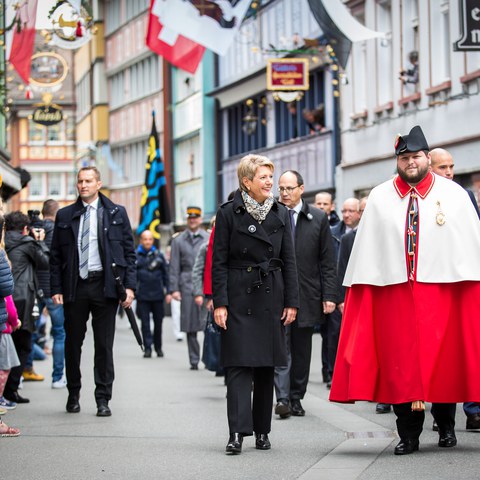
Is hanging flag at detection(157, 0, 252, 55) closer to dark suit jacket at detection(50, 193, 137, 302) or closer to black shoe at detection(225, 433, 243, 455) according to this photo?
dark suit jacket at detection(50, 193, 137, 302)

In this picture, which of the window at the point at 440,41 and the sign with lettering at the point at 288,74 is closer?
the window at the point at 440,41

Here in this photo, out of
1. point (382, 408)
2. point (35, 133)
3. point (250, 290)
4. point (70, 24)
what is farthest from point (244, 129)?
point (35, 133)

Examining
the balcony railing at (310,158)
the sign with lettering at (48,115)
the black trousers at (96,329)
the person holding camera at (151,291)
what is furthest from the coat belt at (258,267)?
the sign with lettering at (48,115)

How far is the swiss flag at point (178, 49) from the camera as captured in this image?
22.8 meters

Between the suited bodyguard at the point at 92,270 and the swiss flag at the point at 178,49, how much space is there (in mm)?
10193

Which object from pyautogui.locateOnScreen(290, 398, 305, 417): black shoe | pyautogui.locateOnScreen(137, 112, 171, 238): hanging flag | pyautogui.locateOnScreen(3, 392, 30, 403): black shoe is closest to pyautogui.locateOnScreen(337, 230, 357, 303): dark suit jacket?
pyautogui.locateOnScreen(290, 398, 305, 417): black shoe

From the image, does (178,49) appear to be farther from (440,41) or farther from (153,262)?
(440,41)

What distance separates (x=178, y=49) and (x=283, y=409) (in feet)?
38.9

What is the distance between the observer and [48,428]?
456 inches

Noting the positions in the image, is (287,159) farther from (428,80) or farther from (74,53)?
(74,53)

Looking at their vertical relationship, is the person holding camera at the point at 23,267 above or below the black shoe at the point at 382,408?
above

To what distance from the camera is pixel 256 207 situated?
995 cm

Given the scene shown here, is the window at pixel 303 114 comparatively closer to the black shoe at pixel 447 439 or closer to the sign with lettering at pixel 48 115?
the sign with lettering at pixel 48 115

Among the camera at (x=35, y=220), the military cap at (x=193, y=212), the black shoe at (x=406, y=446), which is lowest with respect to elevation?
the black shoe at (x=406, y=446)
